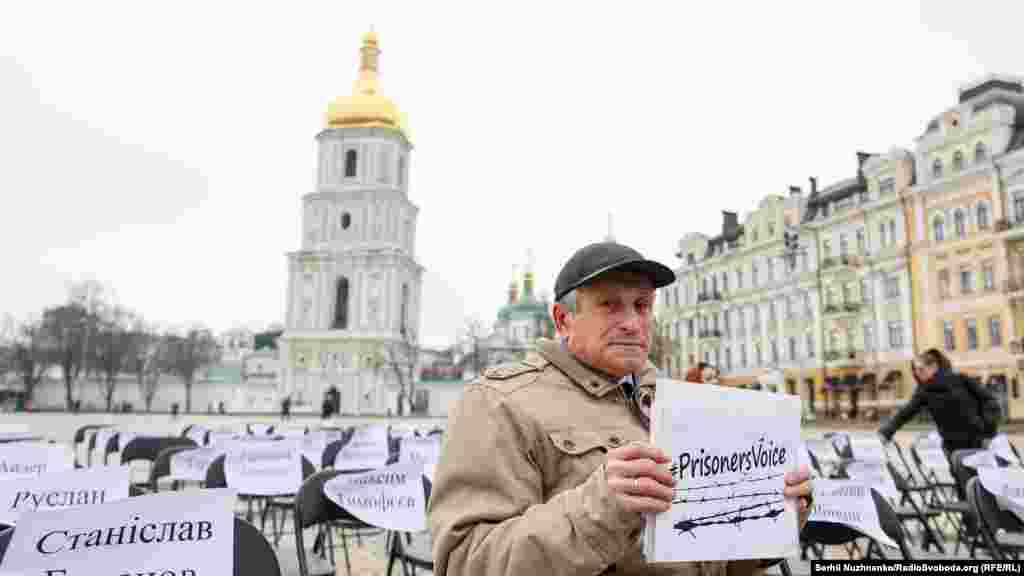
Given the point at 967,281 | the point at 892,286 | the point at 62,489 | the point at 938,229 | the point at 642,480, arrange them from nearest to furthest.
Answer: the point at 642,480
the point at 62,489
the point at 967,281
the point at 938,229
the point at 892,286

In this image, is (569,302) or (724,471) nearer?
(724,471)

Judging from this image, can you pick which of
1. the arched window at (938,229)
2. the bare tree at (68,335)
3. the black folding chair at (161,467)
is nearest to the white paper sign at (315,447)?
the black folding chair at (161,467)

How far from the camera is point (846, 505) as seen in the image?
3912 mm

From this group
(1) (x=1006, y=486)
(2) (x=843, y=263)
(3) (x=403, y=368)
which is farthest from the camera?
(3) (x=403, y=368)

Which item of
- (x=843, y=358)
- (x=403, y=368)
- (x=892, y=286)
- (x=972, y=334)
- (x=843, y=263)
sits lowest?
(x=403, y=368)

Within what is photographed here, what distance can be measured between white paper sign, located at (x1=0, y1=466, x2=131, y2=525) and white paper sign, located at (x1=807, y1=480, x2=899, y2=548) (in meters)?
3.25

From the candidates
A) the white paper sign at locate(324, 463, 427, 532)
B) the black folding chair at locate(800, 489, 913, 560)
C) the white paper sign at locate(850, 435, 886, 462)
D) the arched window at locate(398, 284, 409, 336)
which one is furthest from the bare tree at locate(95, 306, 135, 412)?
the black folding chair at locate(800, 489, 913, 560)

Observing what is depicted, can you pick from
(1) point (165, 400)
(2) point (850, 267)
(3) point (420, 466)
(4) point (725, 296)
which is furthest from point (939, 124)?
(1) point (165, 400)

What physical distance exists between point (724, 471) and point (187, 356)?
76.3 metres

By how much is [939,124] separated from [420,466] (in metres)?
42.9

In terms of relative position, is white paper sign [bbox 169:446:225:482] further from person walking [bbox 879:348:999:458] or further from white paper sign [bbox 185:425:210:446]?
person walking [bbox 879:348:999:458]

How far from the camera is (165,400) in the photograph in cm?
6906

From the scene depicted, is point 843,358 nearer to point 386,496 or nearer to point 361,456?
point 361,456

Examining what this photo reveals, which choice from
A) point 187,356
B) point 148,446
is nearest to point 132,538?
→ point 148,446
